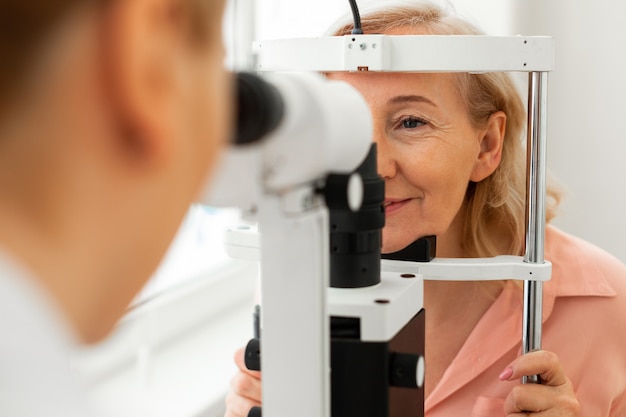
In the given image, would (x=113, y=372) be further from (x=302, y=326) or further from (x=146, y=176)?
(x=146, y=176)

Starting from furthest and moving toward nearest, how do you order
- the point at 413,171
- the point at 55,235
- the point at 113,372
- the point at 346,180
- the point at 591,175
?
the point at 591,175 < the point at 113,372 < the point at 413,171 < the point at 346,180 < the point at 55,235

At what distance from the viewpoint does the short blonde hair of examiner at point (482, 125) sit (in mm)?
1276

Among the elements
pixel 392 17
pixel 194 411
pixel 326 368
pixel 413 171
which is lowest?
pixel 194 411

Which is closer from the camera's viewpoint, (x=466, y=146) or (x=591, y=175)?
(x=466, y=146)

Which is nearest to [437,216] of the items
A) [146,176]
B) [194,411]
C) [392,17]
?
[392,17]

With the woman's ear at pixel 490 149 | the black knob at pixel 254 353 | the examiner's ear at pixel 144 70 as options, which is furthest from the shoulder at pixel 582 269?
the examiner's ear at pixel 144 70

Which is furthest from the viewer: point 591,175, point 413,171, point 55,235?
point 591,175

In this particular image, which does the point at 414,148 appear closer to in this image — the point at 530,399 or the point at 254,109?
the point at 530,399

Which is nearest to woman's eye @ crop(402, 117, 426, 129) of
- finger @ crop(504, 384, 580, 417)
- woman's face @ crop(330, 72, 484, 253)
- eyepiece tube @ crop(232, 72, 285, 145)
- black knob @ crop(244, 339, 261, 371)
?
woman's face @ crop(330, 72, 484, 253)

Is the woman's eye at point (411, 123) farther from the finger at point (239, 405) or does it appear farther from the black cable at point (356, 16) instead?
the finger at point (239, 405)

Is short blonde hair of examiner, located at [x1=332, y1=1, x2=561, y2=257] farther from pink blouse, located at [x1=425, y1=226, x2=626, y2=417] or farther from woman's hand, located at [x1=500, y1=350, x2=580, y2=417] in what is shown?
woman's hand, located at [x1=500, y1=350, x2=580, y2=417]

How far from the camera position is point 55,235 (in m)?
0.29

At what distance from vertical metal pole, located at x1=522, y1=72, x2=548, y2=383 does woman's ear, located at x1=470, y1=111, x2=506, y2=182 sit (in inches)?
9.3

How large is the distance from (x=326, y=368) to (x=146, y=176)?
0.38m
